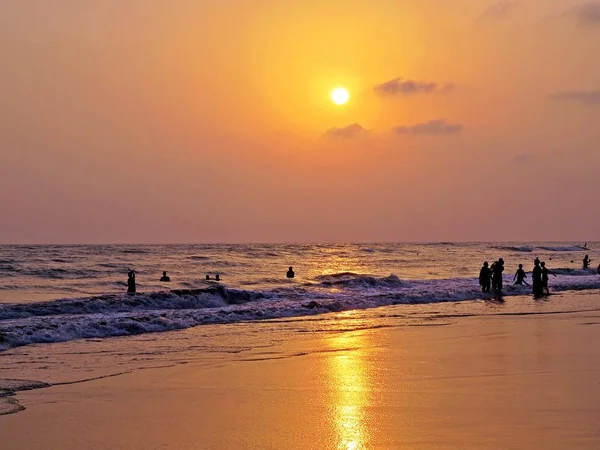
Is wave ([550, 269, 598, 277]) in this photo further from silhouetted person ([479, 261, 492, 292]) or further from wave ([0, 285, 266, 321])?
wave ([0, 285, 266, 321])

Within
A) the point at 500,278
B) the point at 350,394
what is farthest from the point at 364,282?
the point at 350,394

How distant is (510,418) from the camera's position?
9211 millimetres

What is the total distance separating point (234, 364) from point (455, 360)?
418 centimetres

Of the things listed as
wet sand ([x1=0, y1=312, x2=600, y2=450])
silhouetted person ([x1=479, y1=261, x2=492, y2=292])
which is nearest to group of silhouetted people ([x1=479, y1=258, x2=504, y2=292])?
silhouetted person ([x1=479, y1=261, x2=492, y2=292])

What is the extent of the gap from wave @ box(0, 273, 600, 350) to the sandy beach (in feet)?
22.3

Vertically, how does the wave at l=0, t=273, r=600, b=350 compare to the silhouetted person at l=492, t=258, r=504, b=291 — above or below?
below

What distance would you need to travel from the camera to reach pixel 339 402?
10.3m

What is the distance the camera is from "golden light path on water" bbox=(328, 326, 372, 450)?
8.45m

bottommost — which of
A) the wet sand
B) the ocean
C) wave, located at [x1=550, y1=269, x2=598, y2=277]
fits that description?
the wet sand

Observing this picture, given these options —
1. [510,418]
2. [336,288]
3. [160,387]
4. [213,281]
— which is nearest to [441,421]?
[510,418]

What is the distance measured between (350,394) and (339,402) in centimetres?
58

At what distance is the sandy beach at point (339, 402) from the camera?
8453mm

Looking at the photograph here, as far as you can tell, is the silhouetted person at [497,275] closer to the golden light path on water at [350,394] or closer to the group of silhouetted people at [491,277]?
the group of silhouetted people at [491,277]

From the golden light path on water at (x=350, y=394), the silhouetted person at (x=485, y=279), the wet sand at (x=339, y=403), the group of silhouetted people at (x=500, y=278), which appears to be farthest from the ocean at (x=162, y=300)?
the golden light path on water at (x=350, y=394)
